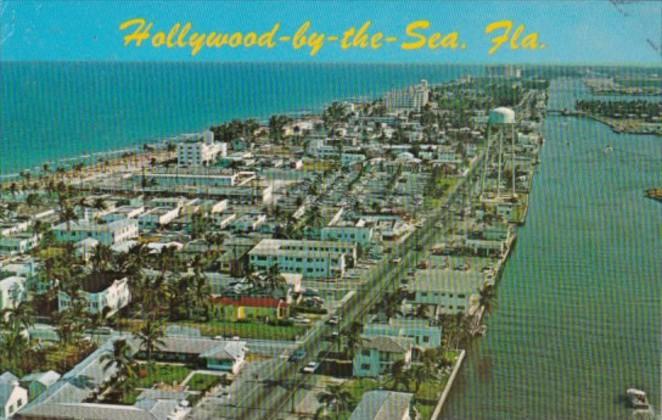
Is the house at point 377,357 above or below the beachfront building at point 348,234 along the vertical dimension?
below

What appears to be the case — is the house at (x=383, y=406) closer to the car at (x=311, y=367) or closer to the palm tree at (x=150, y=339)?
the car at (x=311, y=367)

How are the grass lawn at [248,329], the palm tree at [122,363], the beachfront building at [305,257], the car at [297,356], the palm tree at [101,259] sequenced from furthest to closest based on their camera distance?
the beachfront building at [305,257]
the palm tree at [101,259]
the grass lawn at [248,329]
the car at [297,356]
the palm tree at [122,363]

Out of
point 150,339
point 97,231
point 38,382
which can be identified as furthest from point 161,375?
point 97,231

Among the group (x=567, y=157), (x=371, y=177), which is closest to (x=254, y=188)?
(x=371, y=177)

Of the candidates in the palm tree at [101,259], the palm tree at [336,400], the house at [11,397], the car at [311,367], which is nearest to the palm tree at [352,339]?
the car at [311,367]

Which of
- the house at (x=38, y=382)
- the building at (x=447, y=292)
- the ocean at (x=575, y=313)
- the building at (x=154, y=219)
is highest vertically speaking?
the building at (x=154, y=219)

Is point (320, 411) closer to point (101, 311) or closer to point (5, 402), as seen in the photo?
point (5, 402)

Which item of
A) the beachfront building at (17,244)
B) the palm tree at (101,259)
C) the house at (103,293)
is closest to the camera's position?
the house at (103,293)
